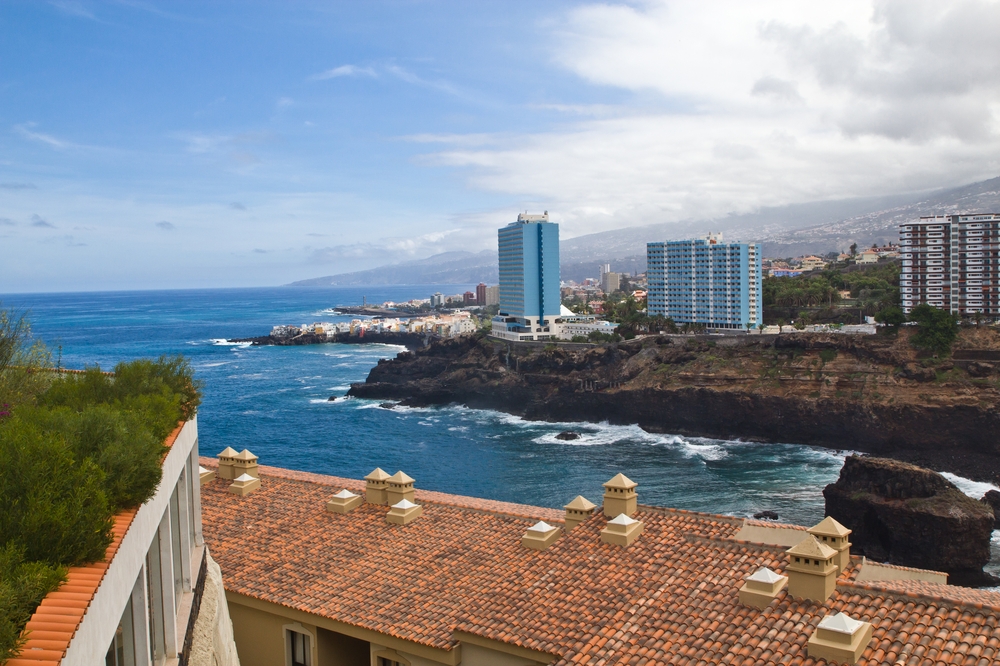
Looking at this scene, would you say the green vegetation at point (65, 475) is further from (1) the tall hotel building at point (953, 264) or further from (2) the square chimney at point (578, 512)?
(1) the tall hotel building at point (953, 264)

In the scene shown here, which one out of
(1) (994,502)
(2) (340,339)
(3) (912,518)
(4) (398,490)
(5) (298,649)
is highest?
(4) (398,490)

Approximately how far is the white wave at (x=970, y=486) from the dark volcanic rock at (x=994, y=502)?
2180mm

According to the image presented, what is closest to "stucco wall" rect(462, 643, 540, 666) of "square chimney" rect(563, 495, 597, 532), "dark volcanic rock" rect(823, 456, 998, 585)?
"square chimney" rect(563, 495, 597, 532)

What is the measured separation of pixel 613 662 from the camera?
8.20 m

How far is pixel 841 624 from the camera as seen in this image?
7391mm

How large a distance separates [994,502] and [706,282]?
4294 cm

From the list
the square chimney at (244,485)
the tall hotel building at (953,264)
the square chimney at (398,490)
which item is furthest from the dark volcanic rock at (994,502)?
the tall hotel building at (953,264)

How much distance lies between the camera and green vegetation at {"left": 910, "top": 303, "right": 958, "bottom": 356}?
5078 centimetres

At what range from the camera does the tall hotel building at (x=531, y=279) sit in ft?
274

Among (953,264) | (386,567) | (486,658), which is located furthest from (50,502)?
(953,264)

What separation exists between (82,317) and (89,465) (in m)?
183

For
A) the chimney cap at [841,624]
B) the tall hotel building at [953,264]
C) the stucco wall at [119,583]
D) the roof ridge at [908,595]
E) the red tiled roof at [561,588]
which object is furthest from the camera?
the tall hotel building at [953,264]

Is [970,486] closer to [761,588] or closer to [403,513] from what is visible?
[403,513]

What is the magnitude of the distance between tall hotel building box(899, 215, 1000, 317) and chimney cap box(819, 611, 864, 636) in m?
59.8
